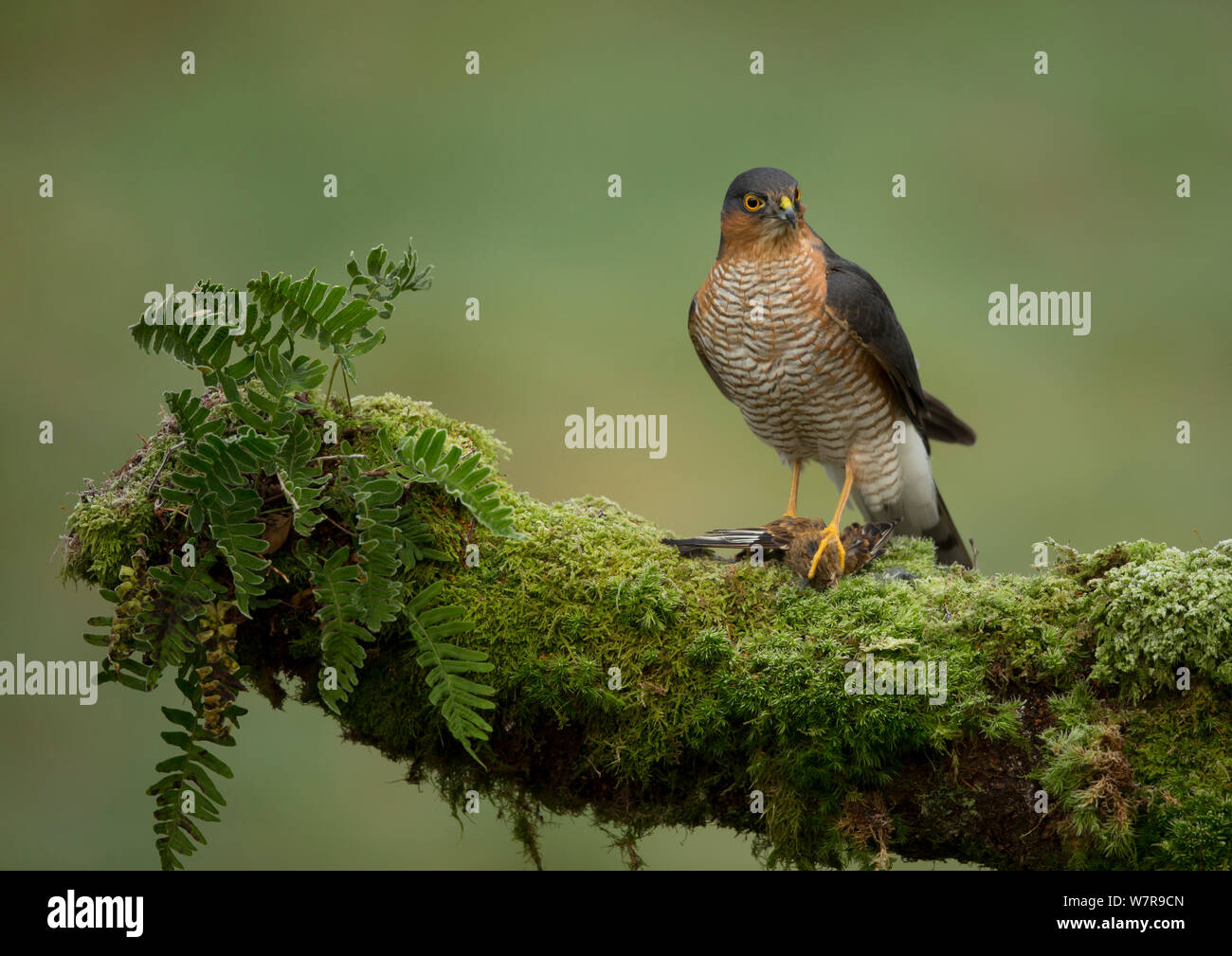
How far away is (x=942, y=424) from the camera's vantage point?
424 centimetres

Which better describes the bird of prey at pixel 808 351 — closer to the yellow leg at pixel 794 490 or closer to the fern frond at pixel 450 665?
the yellow leg at pixel 794 490

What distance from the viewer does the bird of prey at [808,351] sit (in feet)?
12.1

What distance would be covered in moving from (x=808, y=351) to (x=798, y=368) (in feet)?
0.22

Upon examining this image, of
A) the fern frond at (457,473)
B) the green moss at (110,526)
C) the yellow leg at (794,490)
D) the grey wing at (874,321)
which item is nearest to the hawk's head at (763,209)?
the grey wing at (874,321)

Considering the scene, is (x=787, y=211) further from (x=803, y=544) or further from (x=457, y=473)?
(x=457, y=473)

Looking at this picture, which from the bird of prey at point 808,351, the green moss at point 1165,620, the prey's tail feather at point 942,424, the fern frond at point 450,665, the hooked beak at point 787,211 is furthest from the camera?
the prey's tail feather at point 942,424

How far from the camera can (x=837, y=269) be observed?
3.79 metres

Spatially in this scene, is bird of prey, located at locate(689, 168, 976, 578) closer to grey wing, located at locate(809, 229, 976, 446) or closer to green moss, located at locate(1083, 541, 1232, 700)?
grey wing, located at locate(809, 229, 976, 446)

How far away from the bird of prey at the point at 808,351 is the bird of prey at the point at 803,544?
310 millimetres

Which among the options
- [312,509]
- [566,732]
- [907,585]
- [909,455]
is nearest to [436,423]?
[312,509]

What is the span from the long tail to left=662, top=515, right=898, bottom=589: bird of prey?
0.93 metres

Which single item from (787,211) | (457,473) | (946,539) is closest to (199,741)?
(457,473)

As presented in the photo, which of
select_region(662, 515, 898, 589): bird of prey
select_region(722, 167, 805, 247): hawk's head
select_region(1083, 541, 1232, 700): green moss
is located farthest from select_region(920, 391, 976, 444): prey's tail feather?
select_region(1083, 541, 1232, 700): green moss

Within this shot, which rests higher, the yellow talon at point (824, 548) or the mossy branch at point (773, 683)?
the yellow talon at point (824, 548)
